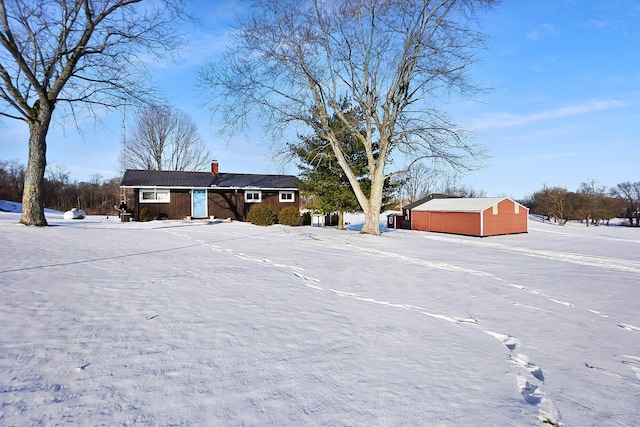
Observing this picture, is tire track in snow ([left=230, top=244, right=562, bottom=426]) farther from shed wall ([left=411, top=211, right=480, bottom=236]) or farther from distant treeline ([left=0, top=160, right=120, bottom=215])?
distant treeline ([left=0, top=160, right=120, bottom=215])

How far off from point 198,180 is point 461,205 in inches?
783

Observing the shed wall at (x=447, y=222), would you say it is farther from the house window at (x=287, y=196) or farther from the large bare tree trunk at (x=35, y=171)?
the large bare tree trunk at (x=35, y=171)

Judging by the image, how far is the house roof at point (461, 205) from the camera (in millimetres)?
23781

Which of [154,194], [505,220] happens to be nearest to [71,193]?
[154,194]

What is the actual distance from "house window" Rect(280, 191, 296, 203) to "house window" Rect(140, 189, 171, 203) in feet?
25.7

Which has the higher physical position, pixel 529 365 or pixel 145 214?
pixel 145 214

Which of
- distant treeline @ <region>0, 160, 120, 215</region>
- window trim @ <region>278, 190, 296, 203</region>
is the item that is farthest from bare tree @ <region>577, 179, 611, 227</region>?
distant treeline @ <region>0, 160, 120, 215</region>

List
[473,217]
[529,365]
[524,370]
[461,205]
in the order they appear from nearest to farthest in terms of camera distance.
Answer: [524,370] → [529,365] → [473,217] → [461,205]

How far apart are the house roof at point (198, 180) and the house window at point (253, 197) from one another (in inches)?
23.9

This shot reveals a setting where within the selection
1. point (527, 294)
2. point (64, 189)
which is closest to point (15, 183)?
point (64, 189)

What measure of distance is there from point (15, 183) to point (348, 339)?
6374 centimetres

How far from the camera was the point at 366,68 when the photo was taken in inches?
585

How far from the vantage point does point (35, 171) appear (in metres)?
11.0

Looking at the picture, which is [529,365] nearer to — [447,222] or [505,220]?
[447,222]
